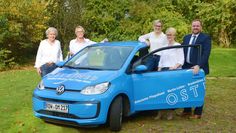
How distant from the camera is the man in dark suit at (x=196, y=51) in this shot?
26.5 feet

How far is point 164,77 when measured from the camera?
7.79 metres

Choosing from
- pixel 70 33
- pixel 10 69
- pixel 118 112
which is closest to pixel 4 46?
pixel 10 69

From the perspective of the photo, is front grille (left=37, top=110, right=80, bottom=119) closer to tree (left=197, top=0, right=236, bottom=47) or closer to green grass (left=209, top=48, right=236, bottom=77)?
green grass (left=209, top=48, right=236, bottom=77)

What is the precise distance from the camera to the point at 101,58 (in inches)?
317

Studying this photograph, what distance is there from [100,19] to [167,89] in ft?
72.3

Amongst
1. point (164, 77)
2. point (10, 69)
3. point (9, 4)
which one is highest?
point (9, 4)

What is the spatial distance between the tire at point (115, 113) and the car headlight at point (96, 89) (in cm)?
31

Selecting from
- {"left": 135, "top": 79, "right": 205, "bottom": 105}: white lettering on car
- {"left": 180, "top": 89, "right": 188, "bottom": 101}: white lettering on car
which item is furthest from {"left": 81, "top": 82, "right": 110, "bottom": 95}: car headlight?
{"left": 180, "top": 89, "right": 188, "bottom": 101}: white lettering on car

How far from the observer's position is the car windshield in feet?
25.3

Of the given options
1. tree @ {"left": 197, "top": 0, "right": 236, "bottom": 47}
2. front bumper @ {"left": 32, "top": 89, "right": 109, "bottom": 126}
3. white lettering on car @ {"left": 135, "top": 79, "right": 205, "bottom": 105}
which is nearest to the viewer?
front bumper @ {"left": 32, "top": 89, "right": 109, "bottom": 126}

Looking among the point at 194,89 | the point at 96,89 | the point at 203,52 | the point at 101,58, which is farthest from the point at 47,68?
the point at 203,52

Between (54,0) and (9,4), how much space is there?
4.71m

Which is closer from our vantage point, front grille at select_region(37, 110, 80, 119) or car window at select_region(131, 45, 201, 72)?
front grille at select_region(37, 110, 80, 119)

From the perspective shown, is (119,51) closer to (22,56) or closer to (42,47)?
(42,47)
